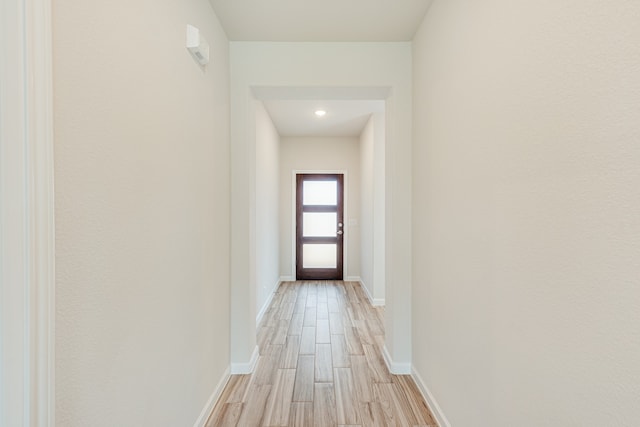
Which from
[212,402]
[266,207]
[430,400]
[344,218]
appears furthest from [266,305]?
[430,400]

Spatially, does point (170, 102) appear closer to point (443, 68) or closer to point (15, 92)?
point (15, 92)

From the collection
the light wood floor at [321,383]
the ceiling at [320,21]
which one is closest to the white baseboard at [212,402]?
the light wood floor at [321,383]

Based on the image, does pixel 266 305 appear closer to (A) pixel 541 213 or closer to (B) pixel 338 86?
(B) pixel 338 86

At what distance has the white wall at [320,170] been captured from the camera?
20.2 ft

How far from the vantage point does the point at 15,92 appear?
73cm

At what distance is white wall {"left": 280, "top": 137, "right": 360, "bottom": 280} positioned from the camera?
6172mm

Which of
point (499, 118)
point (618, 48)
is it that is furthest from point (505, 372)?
point (618, 48)

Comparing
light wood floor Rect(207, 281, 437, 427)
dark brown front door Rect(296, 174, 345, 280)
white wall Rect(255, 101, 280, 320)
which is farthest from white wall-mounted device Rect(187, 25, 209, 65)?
dark brown front door Rect(296, 174, 345, 280)

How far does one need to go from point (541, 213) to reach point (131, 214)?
55.8 inches

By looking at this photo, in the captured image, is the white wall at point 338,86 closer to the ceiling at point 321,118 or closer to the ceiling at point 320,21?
the ceiling at point 320,21

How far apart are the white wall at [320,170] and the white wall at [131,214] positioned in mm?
4129

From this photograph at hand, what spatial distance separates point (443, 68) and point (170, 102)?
155 cm

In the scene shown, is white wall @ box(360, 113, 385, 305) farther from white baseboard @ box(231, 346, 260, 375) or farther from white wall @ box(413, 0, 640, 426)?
white wall @ box(413, 0, 640, 426)

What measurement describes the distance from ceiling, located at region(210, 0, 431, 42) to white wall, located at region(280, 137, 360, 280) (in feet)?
11.8
